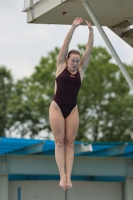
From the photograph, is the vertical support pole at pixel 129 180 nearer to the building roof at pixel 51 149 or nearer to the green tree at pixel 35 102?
the building roof at pixel 51 149

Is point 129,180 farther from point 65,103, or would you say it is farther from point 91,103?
point 91,103

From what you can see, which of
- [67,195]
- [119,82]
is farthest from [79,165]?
[119,82]

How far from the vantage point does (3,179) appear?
24.2 meters

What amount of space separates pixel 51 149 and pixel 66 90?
34.4ft

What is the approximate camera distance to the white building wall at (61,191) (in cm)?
2520

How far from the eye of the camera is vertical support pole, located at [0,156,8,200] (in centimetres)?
2400

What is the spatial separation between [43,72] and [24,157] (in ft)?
139

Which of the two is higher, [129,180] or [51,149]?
[51,149]

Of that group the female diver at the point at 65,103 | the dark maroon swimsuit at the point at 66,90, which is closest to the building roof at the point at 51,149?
the female diver at the point at 65,103

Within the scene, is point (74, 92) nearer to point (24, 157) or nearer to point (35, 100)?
point (24, 157)

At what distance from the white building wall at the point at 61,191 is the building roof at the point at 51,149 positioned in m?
1.46

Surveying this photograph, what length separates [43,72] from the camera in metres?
66.5

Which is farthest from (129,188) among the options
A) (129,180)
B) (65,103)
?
(65,103)

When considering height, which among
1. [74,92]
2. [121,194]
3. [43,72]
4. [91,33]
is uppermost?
[43,72]
